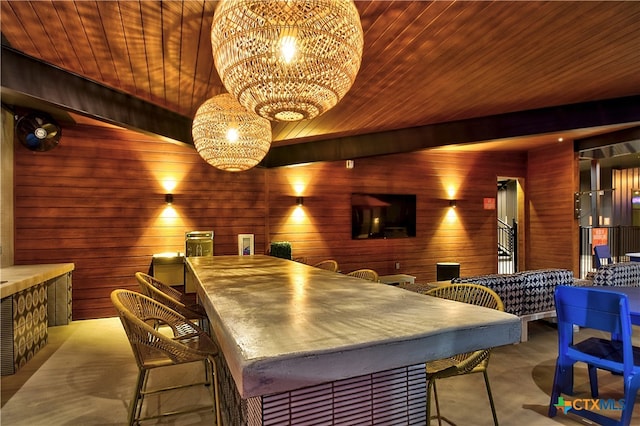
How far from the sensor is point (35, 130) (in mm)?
4809

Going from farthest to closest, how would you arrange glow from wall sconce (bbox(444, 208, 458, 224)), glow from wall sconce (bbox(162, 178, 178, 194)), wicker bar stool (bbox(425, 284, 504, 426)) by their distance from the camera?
glow from wall sconce (bbox(444, 208, 458, 224)) < glow from wall sconce (bbox(162, 178, 178, 194)) < wicker bar stool (bbox(425, 284, 504, 426))

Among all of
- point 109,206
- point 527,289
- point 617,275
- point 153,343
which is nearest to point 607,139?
point 617,275

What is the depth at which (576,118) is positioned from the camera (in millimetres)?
4621

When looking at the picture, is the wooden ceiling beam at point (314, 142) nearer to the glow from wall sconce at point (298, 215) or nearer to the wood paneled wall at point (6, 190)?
the wood paneled wall at point (6, 190)

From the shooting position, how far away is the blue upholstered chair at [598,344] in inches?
85.9

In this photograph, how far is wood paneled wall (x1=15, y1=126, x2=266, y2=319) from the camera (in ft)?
16.7

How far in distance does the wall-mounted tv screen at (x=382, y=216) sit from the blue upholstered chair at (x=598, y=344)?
15.8 feet

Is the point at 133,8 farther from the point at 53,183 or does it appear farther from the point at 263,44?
the point at 53,183

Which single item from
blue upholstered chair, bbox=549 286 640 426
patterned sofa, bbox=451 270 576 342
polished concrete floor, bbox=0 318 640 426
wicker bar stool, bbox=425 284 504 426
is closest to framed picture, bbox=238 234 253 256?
polished concrete floor, bbox=0 318 640 426

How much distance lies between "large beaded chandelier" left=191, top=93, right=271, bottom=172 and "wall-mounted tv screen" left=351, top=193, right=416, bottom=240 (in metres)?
4.38

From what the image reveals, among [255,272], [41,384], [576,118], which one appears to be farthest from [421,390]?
[576,118]

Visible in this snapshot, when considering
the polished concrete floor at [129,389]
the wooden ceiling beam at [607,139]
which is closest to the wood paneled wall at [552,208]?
the wooden ceiling beam at [607,139]

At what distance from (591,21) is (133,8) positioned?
3.18m

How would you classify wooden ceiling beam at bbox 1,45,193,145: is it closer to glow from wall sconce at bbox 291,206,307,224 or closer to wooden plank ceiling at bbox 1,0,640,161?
wooden plank ceiling at bbox 1,0,640,161
